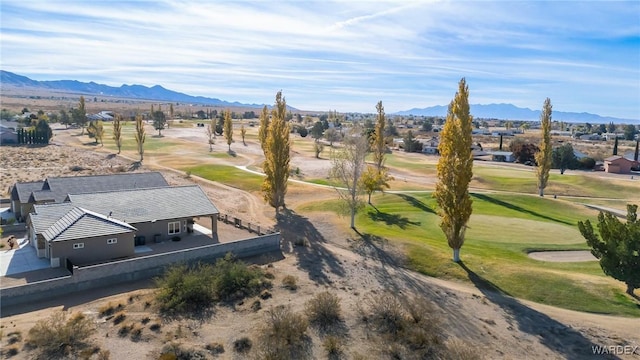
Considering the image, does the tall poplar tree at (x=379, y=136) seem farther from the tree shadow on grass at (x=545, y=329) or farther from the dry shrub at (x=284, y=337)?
the dry shrub at (x=284, y=337)

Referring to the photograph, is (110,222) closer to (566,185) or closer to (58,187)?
(58,187)

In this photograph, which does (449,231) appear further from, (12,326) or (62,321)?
(12,326)

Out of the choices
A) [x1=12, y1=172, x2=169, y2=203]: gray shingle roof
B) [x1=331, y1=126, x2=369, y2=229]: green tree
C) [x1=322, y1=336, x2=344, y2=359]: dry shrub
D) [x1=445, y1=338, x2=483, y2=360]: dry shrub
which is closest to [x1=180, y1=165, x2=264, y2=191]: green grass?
[x1=12, y1=172, x2=169, y2=203]: gray shingle roof

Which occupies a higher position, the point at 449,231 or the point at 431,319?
the point at 449,231

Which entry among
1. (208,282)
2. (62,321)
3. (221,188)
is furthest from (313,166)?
(62,321)

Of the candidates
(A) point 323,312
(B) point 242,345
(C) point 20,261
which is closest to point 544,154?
(A) point 323,312

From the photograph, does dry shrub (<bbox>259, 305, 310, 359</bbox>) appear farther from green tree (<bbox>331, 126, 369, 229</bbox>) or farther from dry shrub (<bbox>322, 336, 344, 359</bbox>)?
green tree (<bbox>331, 126, 369, 229</bbox>)
